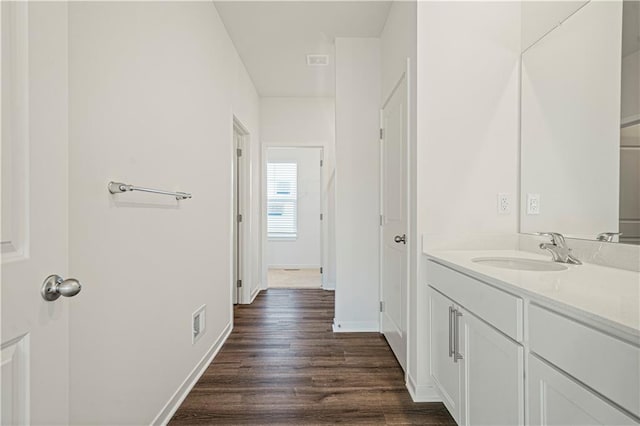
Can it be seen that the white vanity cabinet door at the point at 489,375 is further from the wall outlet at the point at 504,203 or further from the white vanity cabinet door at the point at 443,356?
the wall outlet at the point at 504,203

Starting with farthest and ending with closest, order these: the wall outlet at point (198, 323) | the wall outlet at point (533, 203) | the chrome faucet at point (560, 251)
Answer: the wall outlet at point (198, 323), the wall outlet at point (533, 203), the chrome faucet at point (560, 251)

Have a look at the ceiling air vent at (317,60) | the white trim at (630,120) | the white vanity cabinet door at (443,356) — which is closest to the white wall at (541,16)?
the white trim at (630,120)

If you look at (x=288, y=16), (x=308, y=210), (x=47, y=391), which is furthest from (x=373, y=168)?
(x=308, y=210)

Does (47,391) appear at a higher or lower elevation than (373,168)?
lower

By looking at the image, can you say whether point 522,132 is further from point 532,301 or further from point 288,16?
point 288,16

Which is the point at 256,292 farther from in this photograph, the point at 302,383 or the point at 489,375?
the point at 489,375

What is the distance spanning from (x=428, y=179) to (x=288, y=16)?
70.6 inches

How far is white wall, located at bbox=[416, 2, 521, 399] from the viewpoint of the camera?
1.81 metres

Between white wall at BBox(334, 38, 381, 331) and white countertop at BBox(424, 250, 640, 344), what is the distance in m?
1.49

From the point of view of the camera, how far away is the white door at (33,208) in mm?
604

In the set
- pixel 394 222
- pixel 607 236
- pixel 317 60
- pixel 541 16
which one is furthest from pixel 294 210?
pixel 607 236

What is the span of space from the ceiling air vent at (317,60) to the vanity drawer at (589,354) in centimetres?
302

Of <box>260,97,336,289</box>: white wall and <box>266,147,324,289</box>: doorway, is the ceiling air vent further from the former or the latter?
<box>266,147,324,289</box>: doorway

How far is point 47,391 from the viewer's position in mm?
684
